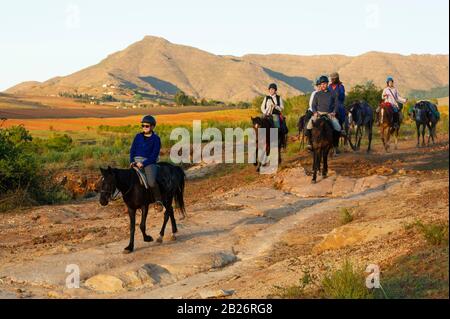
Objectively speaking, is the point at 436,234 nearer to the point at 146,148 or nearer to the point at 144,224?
the point at 144,224

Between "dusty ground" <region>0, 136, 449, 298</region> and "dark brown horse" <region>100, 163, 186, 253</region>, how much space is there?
1.66 feet

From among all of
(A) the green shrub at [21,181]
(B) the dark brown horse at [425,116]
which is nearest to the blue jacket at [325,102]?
(A) the green shrub at [21,181]

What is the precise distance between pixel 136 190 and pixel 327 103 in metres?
7.66

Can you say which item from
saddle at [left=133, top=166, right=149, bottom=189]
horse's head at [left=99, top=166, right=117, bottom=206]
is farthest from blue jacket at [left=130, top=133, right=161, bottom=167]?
horse's head at [left=99, top=166, right=117, bottom=206]

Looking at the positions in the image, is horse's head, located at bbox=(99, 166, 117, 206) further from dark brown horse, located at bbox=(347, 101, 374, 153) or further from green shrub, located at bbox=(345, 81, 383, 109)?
green shrub, located at bbox=(345, 81, 383, 109)

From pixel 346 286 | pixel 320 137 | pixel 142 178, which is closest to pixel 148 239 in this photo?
pixel 142 178

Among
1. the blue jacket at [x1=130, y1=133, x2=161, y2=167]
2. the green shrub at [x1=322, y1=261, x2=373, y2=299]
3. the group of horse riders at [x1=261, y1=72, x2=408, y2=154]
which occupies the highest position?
the group of horse riders at [x1=261, y1=72, x2=408, y2=154]

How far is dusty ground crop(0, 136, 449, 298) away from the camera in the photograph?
962 cm

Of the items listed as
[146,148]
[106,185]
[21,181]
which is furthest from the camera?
[21,181]

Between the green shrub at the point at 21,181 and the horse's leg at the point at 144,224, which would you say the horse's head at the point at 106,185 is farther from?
the green shrub at the point at 21,181

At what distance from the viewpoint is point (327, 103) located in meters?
18.0

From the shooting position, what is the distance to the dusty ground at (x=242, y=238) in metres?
9.62
